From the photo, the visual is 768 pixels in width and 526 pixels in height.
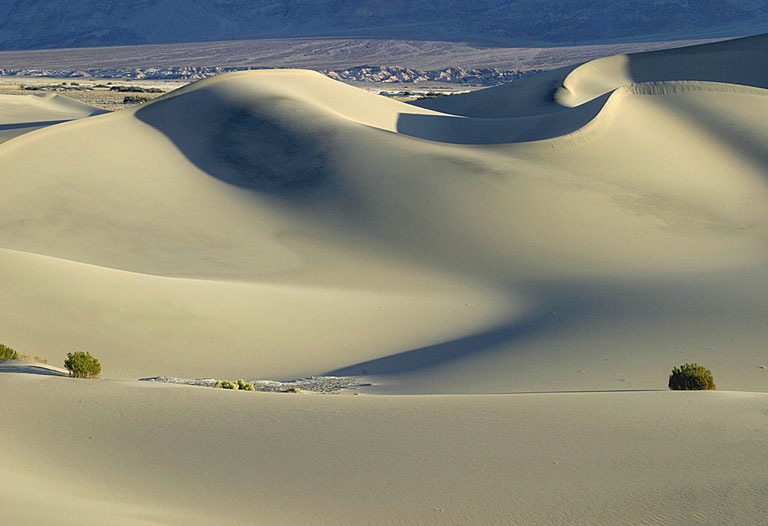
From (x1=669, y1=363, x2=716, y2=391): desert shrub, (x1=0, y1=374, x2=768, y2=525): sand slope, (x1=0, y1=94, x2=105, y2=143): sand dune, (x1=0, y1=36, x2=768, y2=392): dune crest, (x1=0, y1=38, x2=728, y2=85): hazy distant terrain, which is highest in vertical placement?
(x1=0, y1=38, x2=728, y2=85): hazy distant terrain

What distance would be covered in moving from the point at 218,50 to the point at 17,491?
168 meters

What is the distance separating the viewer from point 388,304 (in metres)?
18.4

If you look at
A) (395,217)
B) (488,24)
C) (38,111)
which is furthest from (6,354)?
(488,24)

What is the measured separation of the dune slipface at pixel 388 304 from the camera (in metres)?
7.48

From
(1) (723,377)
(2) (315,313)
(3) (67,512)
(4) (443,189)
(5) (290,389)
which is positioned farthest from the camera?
(4) (443,189)

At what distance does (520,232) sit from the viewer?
78.3ft

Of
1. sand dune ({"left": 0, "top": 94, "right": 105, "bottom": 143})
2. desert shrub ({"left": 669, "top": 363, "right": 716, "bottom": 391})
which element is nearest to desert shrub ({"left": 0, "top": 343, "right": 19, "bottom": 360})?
desert shrub ({"left": 669, "top": 363, "right": 716, "bottom": 391})

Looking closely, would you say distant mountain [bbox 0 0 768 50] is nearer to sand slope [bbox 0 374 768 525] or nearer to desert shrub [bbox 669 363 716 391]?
desert shrub [bbox 669 363 716 391]

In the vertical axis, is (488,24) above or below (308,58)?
above

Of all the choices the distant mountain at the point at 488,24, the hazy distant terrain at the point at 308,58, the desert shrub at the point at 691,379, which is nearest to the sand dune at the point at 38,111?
the desert shrub at the point at 691,379

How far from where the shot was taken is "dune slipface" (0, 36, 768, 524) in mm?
7480

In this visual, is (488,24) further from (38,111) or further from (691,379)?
(691,379)

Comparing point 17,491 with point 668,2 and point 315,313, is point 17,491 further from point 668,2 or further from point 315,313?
point 668,2

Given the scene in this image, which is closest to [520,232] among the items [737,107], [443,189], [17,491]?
[443,189]
